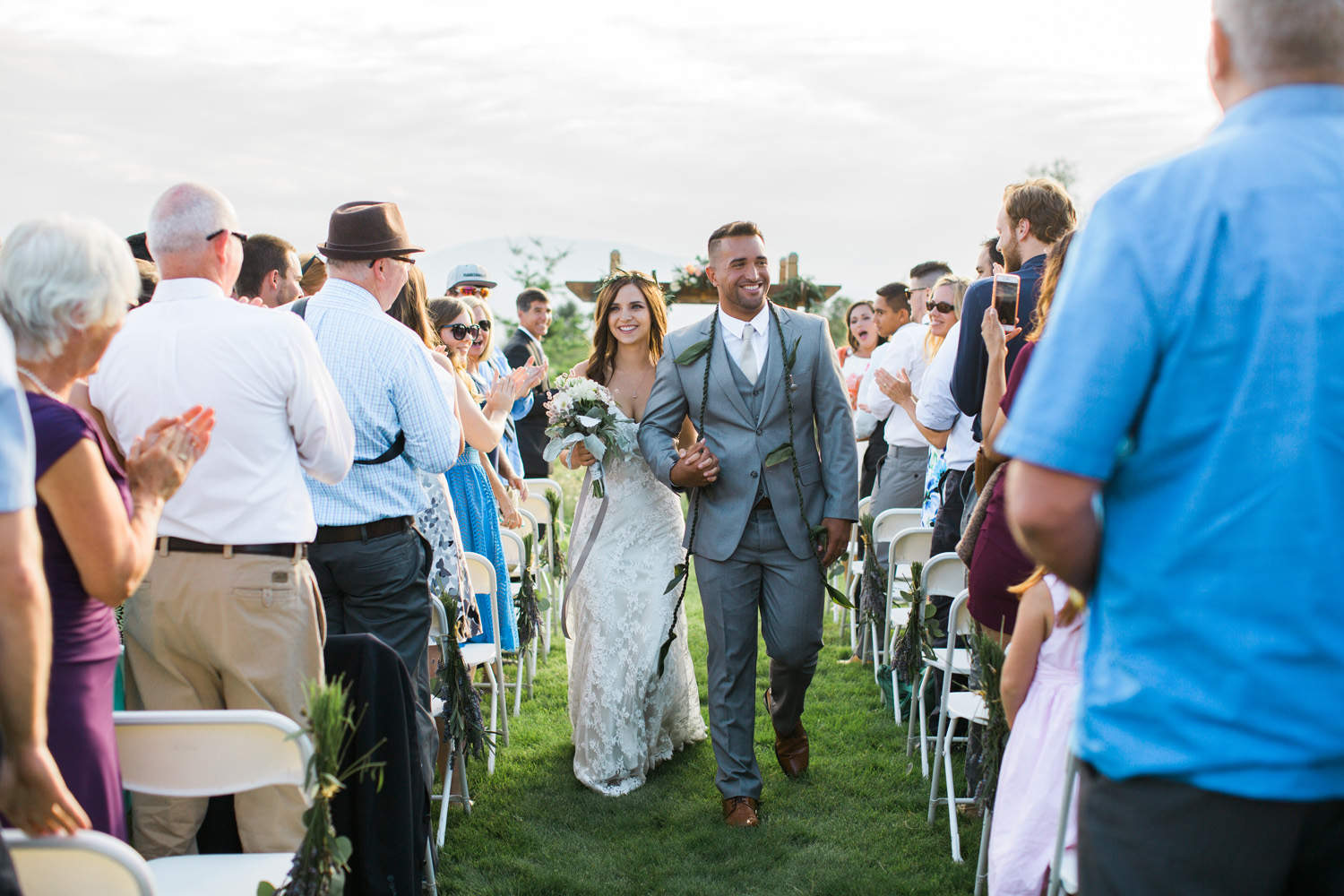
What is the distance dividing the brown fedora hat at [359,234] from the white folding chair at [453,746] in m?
1.31

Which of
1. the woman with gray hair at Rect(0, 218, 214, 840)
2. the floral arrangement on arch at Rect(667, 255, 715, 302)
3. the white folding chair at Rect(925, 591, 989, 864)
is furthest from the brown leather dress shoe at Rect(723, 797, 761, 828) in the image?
the floral arrangement on arch at Rect(667, 255, 715, 302)

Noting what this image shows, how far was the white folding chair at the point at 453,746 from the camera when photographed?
4.01 m

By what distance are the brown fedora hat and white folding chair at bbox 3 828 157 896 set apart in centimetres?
241

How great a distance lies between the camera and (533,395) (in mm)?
8883

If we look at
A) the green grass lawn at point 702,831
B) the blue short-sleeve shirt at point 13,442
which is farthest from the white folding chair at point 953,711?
the blue short-sleeve shirt at point 13,442

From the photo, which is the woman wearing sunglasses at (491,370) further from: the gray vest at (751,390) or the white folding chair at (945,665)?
the white folding chair at (945,665)

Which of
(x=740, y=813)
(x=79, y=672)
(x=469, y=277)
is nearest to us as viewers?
(x=79, y=672)

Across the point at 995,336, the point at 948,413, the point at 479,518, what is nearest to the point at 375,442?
the point at 479,518

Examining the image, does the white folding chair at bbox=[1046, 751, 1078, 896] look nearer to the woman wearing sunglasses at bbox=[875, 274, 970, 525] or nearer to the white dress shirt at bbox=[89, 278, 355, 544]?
the white dress shirt at bbox=[89, 278, 355, 544]

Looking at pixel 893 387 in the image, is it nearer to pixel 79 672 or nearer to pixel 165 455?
pixel 165 455

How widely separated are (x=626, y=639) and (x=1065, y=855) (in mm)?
2604

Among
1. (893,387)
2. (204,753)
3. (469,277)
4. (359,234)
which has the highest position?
(359,234)

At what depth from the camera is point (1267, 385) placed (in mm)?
1313

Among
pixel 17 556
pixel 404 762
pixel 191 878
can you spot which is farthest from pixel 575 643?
pixel 17 556
